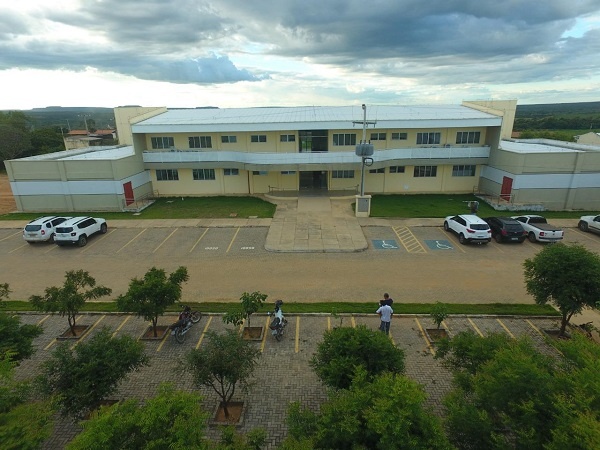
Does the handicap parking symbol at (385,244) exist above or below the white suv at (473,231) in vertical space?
below

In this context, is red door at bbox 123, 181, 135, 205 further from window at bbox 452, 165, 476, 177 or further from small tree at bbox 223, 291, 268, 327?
window at bbox 452, 165, 476, 177

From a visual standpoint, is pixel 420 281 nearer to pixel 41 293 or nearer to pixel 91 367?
pixel 91 367

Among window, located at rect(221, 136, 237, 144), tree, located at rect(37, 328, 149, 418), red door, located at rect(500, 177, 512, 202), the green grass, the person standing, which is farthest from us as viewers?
window, located at rect(221, 136, 237, 144)

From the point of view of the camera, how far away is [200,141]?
34.2 meters

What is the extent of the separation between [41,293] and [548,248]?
2106cm

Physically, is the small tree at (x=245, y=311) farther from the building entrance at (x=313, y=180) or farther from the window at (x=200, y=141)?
the window at (x=200, y=141)

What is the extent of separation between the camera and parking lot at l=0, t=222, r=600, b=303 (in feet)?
53.5

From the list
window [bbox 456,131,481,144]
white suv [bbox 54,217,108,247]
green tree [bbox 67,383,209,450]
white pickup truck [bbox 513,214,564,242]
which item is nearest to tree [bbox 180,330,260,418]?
green tree [bbox 67,383,209,450]

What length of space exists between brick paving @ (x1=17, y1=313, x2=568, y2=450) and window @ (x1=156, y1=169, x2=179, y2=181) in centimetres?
2147

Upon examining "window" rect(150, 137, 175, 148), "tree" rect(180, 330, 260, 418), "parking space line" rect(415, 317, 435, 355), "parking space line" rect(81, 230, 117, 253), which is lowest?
"parking space line" rect(81, 230, 117, 253)

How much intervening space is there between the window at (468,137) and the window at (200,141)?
77.1 ft

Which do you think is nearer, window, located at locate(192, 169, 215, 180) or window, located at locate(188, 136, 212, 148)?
window, located at locate(188, 136, 212, 148)

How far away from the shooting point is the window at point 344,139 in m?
33.6

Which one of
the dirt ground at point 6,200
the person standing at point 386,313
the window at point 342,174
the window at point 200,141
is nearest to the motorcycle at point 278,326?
the person standing at point 386,313
